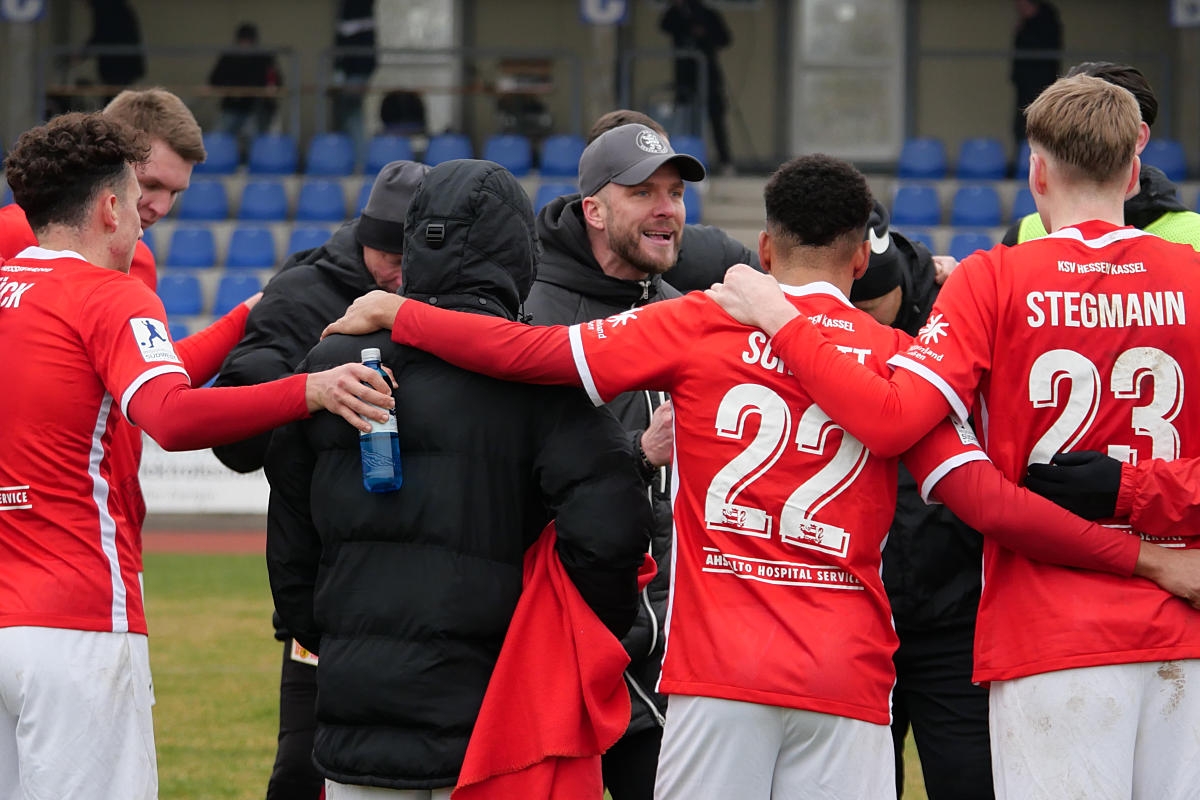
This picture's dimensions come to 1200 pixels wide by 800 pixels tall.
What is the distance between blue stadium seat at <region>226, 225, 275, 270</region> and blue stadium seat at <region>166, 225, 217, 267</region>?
455mm

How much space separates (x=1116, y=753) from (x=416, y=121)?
16.8m

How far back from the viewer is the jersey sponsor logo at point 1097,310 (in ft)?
10.9

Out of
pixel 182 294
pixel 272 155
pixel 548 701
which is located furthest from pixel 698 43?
pixel 548 701

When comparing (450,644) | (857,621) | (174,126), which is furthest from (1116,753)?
(174,126)

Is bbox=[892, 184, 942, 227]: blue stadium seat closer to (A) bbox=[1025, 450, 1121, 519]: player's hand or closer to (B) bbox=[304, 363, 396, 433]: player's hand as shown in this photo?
(A) bbox=[1025, 450, 1121, 519]: player's hand

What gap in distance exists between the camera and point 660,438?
145 inches

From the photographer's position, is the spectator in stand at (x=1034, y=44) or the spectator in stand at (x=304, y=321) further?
the spectator in stand at (x=1034, y=44)

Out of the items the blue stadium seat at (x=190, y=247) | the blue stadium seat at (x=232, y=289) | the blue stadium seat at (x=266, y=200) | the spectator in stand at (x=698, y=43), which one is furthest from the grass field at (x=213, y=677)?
the spectator in stand at (x=698, y=43)

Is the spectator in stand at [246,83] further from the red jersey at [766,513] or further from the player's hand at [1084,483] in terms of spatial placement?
the player's hand at [1084,483]

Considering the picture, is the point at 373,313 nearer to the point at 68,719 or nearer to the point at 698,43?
the point at 68,719

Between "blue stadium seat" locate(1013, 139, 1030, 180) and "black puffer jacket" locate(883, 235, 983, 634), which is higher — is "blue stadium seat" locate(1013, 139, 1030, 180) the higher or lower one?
the higher one

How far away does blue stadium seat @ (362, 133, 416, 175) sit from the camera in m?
18.9

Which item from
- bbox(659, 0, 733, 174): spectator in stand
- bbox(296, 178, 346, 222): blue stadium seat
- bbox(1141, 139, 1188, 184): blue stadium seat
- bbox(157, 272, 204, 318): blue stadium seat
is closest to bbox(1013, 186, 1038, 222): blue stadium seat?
bbox(1141, 139, 1188, 184): blue stadium seat

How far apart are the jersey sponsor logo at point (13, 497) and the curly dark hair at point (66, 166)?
2.18 ft
